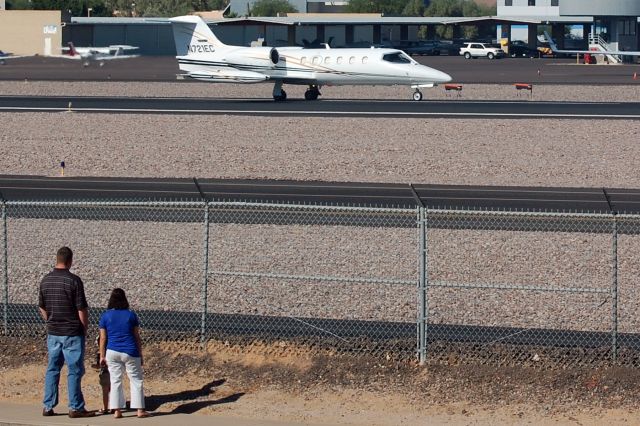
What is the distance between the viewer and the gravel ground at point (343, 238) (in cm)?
1677

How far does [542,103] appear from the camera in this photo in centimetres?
5253

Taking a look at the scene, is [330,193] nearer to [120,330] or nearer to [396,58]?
[120,330]

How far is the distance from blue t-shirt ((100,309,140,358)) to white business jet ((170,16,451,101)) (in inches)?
1647

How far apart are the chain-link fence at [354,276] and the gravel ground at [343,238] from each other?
56 millimetres

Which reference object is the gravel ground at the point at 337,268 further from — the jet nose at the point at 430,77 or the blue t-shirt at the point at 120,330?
the jet nose at the point at 430,77

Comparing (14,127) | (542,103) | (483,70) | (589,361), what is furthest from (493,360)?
(483,70)

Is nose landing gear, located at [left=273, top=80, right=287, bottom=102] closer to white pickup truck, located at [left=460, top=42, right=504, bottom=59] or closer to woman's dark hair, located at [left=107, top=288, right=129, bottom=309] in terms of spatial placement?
woman's dark hair, located at [left=107, top=288, right=129, bottom=309]

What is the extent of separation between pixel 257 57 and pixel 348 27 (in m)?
71.2

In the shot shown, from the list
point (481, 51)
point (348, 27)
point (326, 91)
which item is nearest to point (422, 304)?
point (326, 91)

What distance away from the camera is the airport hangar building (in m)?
98.4

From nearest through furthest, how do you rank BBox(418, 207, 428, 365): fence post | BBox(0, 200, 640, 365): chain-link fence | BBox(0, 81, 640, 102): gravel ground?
BBox(418, 207, 428, 365): fence post < BBox(0, 200, 640, 365): chain-link fence < BBox(0, 81, 640, 102): gravel ground

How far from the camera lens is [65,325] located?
12203mm

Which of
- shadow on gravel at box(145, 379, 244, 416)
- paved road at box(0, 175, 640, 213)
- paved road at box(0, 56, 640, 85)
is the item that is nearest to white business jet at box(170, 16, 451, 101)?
paved road at box(0, 56, 640, 85)

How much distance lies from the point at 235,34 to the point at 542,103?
72.4 metres
